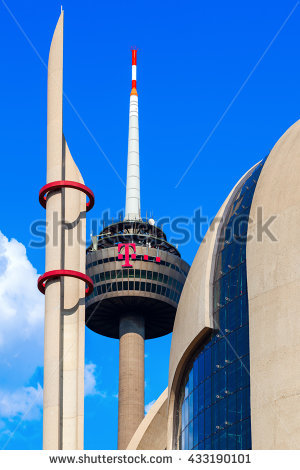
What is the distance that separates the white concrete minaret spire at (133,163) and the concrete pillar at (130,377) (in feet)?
62.4

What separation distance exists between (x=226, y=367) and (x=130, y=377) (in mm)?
89787

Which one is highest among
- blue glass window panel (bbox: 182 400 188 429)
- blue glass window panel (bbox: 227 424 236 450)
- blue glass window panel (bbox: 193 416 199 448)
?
blue glass window panel (bbox: 182 400 188 429)

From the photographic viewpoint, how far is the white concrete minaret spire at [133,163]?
499ft

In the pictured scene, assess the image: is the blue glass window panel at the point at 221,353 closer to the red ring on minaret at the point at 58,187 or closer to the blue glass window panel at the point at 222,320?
the blue glass window panel at the point at 222,320

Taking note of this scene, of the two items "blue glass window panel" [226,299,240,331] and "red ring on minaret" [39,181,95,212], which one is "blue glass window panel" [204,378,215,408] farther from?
"red ring on minaret" [39,181,95,212]

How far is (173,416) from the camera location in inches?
2173

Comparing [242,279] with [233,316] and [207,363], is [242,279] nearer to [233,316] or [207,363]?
[233,316]

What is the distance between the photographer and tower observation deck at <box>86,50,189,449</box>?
140000mm

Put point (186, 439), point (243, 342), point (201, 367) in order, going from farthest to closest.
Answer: point (186, 439) < point (201, 367) < point (243, 342)

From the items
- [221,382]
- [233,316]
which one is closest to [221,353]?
[221,382]

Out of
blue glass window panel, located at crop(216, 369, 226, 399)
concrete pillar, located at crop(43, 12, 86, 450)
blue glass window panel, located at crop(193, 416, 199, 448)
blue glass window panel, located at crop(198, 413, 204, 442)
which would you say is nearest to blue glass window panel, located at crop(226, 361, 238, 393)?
blue glass window panel, located at crop(216, 369, 226, 399)

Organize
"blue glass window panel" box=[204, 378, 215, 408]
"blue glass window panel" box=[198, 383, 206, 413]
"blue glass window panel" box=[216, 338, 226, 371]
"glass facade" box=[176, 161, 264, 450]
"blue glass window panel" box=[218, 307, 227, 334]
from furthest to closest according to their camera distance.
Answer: "blue glass window panel" box=[198, 383, 206, 413], "blue glass window panel" box=[204, 378, 215, 408], "blue glass window panel" box=[218, 307, 227, 334], "blue glass window panel" box=[216, 338, 226, 371], "glass facade" box=[176, 161, 264, 450]

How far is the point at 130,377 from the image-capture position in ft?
447

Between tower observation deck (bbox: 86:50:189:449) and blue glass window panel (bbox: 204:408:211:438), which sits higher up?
tower observation deck (bbox: 86:50:189:449)
